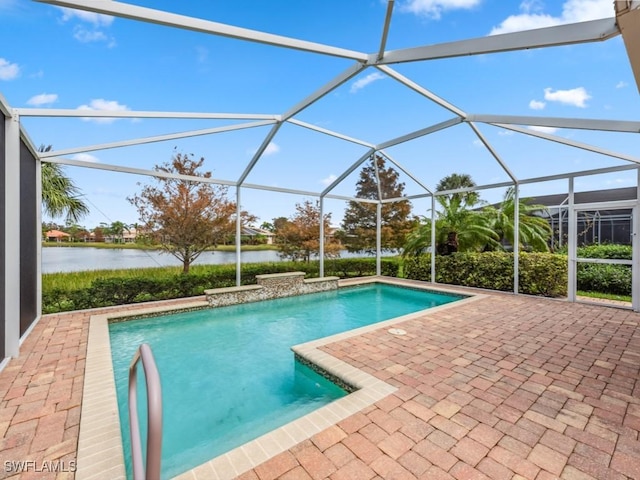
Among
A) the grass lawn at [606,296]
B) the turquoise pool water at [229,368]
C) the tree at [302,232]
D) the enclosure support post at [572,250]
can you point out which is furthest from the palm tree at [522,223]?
the tree at [302,232]

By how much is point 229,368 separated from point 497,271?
8942 millimetres

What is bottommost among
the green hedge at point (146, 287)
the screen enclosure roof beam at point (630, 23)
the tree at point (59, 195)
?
the green hedge at point (146, 287)

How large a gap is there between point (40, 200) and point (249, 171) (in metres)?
4.78

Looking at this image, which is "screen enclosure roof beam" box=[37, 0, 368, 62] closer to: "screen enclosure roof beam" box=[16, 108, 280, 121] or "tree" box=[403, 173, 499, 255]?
"screen enclosure roof beam" box=[16, 108, 280, 121]

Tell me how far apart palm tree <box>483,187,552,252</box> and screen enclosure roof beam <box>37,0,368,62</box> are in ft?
29.5

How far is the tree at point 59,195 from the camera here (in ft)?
23.1

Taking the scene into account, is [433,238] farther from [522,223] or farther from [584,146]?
[584,146]

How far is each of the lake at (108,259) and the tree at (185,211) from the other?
317 mm

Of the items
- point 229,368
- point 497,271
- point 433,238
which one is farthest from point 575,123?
point 229,368

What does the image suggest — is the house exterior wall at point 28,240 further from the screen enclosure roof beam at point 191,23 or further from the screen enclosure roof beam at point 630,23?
Answer: the screen enclosure roof beam at point 630,23

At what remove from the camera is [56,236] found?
7.26 metres

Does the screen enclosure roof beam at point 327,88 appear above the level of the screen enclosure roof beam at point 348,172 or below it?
above

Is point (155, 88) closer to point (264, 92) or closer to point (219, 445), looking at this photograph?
point (264, 92)

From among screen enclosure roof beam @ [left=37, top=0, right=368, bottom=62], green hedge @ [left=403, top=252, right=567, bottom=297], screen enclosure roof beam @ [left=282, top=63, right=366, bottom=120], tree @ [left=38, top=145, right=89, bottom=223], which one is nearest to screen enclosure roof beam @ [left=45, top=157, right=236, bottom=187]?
tree @ [left=38, top=145, right=89, bottom=223]
